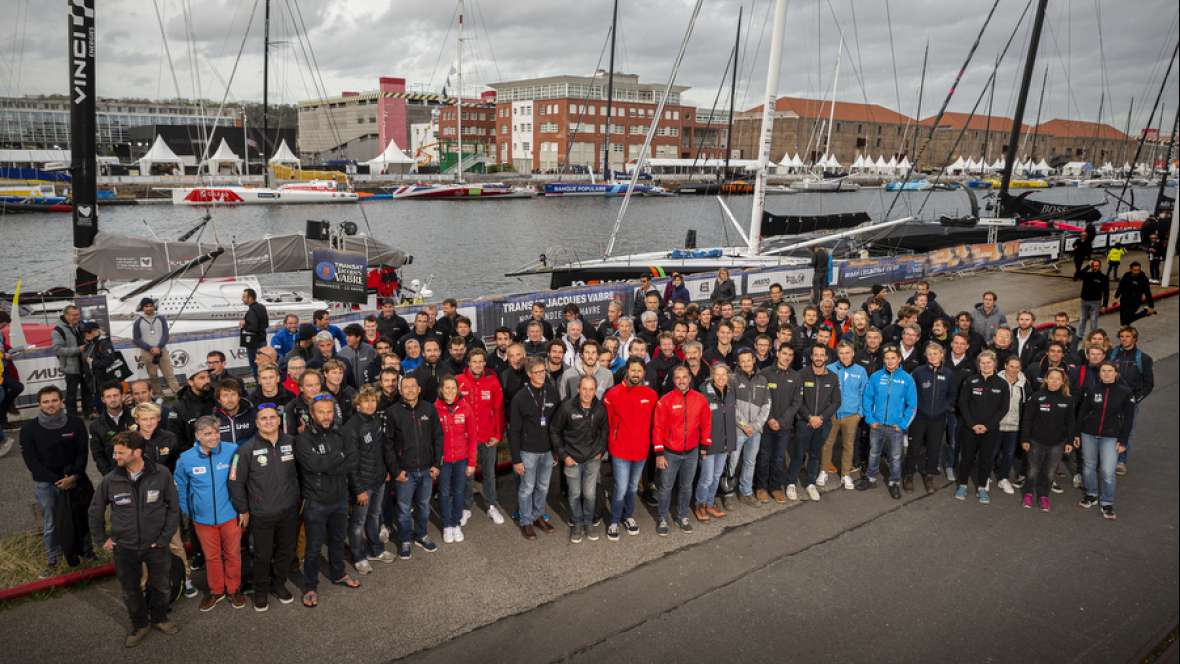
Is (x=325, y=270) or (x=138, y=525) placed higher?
(x=325, y=270)

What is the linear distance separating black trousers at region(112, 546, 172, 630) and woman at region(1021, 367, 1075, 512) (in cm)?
798

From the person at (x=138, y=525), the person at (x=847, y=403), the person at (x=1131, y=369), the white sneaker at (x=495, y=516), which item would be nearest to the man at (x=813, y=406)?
the person at (x=847, y=403)

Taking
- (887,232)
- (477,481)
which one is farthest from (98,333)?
(887,232)

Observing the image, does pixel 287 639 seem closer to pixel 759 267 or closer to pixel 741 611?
pixel 741 611

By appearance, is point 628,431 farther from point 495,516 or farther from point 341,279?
point 341,279

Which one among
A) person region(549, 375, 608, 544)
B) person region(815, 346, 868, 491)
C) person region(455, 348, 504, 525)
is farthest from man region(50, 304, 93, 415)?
person region(815, 346, 868, 491)

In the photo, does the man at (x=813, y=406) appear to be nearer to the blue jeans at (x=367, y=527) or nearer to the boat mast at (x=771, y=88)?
the blue jeans at (x=367, y=527)

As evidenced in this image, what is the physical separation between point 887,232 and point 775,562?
75.9ft

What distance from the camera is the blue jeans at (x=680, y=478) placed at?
690cm

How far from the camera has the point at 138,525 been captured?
509cm

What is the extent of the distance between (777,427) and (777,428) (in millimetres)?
17

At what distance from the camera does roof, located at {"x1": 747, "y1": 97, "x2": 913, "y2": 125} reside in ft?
444

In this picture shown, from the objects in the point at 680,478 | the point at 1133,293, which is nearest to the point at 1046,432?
the point at 680,478

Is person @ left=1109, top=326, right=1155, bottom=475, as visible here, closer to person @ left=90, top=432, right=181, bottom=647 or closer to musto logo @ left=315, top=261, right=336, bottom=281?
person @ left=90, top=432, right=181, bottom=647
